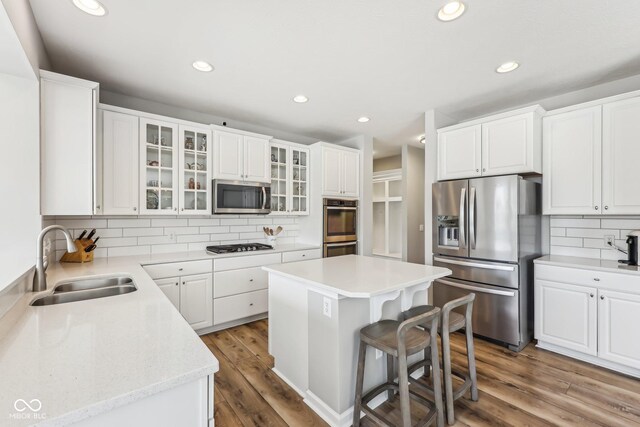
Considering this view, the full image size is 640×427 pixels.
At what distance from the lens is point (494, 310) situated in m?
2.91

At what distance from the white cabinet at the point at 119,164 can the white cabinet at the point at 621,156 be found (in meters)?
4.45

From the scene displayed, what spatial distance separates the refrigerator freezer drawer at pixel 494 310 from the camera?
2.80 m

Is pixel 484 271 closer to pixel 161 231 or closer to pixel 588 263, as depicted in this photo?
pixel 588 263

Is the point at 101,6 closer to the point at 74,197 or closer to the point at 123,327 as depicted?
the point at 74,197

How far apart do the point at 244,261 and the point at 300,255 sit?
0.80 meters

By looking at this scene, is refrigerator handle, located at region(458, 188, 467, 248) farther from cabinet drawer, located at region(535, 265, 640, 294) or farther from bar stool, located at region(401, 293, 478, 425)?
bar stool, located at region(401, 293, 478, 425)

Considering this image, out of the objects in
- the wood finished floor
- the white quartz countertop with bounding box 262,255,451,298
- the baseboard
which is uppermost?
the white quartz countertop with bounding box 262,255,451,298

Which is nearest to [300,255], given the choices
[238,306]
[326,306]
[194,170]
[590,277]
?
[238,306]

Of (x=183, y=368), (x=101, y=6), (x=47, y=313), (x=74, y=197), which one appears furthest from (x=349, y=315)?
(x=101, y=6)

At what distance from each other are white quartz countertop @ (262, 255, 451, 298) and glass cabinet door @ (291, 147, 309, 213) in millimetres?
1731

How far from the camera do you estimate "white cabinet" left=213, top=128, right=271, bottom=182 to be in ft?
11.3

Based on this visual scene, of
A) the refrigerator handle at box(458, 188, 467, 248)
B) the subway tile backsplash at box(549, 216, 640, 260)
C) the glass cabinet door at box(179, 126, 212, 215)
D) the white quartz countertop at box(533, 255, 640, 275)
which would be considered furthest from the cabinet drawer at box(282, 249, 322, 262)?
the subway tile backsplash at box(549, 216, 640, 260)

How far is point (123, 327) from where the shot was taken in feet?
3.95

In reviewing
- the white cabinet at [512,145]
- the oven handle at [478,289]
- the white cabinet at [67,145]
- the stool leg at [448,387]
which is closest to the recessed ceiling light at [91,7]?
the white cabinet at [67,145]
